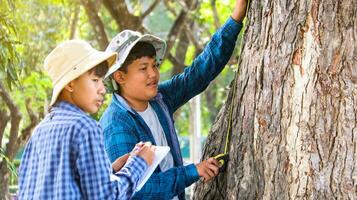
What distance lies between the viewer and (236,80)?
3.26m

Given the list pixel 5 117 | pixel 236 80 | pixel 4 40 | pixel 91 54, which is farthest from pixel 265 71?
pixel 5 117

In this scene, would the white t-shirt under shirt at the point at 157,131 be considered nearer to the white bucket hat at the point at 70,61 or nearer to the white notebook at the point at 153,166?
the white notebook at the point at 153,166

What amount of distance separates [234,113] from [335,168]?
615 mm

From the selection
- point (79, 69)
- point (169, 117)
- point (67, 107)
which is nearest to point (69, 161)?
point (67, 107)

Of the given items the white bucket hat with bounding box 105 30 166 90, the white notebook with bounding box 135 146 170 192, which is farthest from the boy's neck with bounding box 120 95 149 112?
the white notebook with bounding box 135 146 170 192

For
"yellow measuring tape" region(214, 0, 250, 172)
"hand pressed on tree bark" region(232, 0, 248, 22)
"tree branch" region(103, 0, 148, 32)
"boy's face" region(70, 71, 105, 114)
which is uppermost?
"tree branch" region(103, 0, 148, 32)

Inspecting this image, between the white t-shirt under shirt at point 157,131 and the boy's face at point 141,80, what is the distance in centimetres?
8

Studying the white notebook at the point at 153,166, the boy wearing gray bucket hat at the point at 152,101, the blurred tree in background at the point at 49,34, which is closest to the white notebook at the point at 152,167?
the white notebook at the point at 153,166

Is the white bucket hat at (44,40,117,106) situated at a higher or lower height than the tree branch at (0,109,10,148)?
higher

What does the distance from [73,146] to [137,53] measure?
35.3 inches

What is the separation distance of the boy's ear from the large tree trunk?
55 cm

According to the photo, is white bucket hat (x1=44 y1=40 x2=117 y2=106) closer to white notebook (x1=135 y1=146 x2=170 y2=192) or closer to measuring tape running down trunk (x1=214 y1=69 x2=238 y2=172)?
white notebook (x1=135 y1=146 x2=170 y2=192)

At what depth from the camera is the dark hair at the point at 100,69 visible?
104 inches

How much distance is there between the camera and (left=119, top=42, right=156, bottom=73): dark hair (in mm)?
3328
